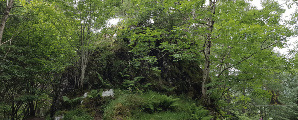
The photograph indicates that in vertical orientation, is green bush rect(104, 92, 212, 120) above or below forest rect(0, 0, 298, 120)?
below

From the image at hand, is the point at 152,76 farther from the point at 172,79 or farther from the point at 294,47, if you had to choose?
the point at 294,47

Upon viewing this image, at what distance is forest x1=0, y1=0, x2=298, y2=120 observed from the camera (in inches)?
250

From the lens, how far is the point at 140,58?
28.3 ft

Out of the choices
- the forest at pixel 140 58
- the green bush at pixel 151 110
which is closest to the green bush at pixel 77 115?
the forest at pixel 140 58

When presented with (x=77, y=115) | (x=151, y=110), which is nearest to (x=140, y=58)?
(x=151, y=110)

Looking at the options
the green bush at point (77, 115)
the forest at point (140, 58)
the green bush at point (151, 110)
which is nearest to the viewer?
the forest at point (140, 58)

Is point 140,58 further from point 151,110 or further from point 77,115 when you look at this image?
point 77,115

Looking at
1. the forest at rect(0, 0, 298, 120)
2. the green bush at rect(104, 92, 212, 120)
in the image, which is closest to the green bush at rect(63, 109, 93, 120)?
the forest at rect(0, 0, 298, 120)

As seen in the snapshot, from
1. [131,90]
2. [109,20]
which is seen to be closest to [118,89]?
[131,90]

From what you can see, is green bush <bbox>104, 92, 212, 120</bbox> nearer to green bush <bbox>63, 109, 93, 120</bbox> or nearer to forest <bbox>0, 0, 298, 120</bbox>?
forest <bbox>0, 0, 298, 120</bbox>

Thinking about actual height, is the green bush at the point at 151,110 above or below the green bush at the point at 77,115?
above

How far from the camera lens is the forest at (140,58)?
6.34 m

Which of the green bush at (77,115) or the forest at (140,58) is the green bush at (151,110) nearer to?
the forest at (140,58)

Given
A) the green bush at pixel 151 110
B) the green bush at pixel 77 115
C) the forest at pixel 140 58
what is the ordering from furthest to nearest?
the green bush at pixel 77 115 → the green bush at pixel 151 110 → the forest at pixel 140 58
